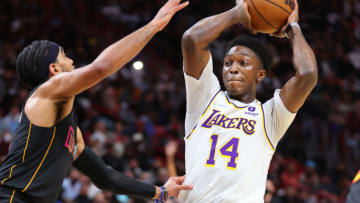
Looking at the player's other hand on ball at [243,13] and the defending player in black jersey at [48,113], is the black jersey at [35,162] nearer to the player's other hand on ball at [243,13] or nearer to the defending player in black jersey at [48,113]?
the defending player in black jersey at [48,113]

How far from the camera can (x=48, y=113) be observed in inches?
130

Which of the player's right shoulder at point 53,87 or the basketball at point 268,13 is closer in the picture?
the player's right shoulder at point 53,87

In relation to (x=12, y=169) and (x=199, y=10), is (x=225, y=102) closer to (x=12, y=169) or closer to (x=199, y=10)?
(x=12, y=169)

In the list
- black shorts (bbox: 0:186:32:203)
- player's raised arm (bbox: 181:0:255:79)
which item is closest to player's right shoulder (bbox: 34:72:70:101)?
black shorts (bbox: 0:186:32:203)

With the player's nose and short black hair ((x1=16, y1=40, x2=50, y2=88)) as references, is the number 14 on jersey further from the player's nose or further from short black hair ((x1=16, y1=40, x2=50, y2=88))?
short black hair ((x1=16, y1=40, x2=50, y2=88))

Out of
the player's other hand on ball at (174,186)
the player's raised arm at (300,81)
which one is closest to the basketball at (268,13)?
the player's raised arm at (300,81)

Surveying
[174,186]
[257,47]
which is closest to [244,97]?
[257,47]

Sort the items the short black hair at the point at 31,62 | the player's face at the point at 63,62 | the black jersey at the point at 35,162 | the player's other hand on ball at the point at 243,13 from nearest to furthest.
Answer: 1. the black jersey at the point at 35,162
2. the short black hair at the point at 31,62
3. the player's face at the point at 63,62
4. the player's other hand on ball at the point at 243,13

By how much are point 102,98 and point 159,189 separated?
7.20 meters

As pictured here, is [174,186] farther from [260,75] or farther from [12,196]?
[12,196]

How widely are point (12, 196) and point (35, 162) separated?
259 millimetres

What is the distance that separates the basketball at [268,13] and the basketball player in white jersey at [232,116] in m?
0.06

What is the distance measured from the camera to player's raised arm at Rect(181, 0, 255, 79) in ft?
12.4

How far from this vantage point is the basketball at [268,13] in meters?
4.01
